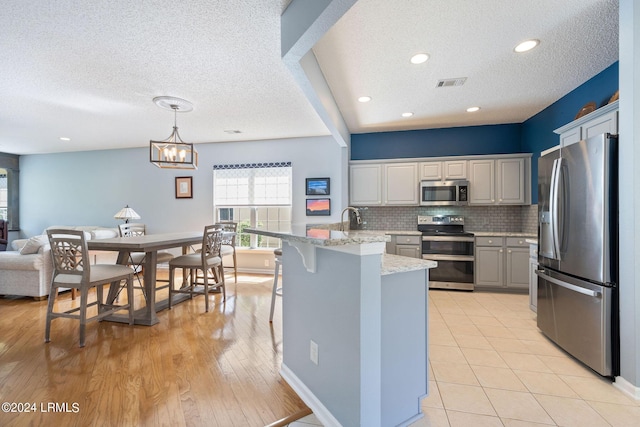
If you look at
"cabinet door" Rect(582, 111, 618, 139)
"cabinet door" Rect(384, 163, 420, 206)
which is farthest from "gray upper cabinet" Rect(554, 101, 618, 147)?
"cabinet door" Rect(384, 163, 420, 206)

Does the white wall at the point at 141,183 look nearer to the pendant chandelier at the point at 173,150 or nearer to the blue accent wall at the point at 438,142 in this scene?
the blue accent wall at the point at 438,142

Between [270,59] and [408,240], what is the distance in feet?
10.5

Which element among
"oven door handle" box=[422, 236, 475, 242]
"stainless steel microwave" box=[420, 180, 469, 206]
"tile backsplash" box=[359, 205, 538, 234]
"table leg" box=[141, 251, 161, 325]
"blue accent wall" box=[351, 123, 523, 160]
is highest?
"blue accent wall" box=[351, 123, 523, 160]

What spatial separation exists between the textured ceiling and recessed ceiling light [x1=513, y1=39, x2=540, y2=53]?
6cm

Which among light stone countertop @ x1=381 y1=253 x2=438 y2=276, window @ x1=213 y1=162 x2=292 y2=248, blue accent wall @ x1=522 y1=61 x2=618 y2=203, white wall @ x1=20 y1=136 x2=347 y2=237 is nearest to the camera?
light stone countertop @ x1=381 y1=253 x2=438 y2=276

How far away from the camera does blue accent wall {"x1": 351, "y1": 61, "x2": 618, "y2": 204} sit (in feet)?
12.4

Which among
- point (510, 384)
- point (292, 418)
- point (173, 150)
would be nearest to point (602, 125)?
point (510, 384)

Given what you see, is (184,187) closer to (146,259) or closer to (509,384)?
(146,259)

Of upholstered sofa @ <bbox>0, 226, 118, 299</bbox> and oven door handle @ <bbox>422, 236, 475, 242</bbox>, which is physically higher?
oven door handle @ <bbox>422, 236, 475, 242</bbox>

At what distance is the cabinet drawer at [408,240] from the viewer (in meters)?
4.52

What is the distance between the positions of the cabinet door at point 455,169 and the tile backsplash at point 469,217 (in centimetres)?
54

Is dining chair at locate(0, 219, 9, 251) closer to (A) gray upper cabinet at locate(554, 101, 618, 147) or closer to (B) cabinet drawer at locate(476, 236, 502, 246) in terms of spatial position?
(B) cabinet drawer at locate(476, 236, 502, 246)

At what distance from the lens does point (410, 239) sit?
4555mm

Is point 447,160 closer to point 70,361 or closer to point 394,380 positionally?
point 394,380
